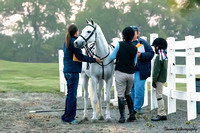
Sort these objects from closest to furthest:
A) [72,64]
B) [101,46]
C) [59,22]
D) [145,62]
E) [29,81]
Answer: [101,46]
[72,64]
[145,62]
[29,81]
[59,22]

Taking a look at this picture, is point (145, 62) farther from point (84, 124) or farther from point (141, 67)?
point (84, 124)

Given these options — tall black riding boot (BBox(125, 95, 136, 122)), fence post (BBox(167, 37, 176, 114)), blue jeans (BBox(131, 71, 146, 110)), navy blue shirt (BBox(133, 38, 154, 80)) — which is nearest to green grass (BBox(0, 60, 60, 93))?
blue jeans (BBox(131, 71, 146, 110))

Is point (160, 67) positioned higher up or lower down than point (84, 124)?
higher up

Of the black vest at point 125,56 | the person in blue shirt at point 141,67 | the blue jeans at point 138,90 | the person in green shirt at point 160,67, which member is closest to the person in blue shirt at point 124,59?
the black vest at point 125,56

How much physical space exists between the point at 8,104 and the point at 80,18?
47.9 metres

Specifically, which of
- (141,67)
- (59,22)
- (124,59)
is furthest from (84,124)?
(59,22)

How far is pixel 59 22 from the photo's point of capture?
5875 centimetres

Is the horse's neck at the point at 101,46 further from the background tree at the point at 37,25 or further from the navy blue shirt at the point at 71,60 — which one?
the background tree at the point at 37,25

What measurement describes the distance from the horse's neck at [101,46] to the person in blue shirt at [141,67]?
115 centimetres

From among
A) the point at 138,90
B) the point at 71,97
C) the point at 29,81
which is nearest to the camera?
the point at 71,97

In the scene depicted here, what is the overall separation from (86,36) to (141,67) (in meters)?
2.10

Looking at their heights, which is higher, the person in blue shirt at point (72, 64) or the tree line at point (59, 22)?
the tree line at point (59, 22)

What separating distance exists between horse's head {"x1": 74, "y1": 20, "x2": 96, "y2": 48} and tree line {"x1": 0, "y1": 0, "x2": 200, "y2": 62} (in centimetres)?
4629

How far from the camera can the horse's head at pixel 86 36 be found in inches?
288
